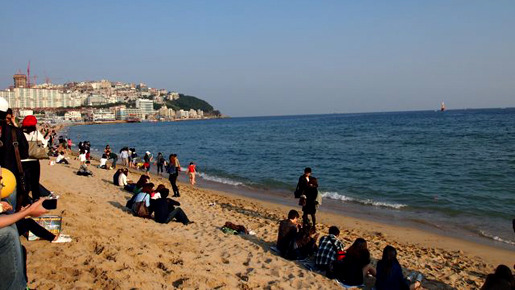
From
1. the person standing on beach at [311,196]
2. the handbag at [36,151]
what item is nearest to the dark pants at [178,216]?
the person standing on beach at [311,196]

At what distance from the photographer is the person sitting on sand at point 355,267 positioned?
630 cm

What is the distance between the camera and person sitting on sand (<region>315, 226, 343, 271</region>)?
6664 millimetres

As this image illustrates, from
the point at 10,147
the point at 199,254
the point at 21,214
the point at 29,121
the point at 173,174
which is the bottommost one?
the point at 199,254

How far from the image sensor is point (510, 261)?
8.87m

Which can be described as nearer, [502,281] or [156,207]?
[502,281]

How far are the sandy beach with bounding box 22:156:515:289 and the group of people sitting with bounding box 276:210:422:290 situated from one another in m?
0.23

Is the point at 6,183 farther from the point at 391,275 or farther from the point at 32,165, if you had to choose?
the point at 391,275

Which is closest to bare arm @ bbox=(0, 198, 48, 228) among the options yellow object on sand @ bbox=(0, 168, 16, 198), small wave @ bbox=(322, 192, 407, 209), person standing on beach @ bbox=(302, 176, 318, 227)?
yellow object on sand @ bbox=(0, 168, 16, 198)

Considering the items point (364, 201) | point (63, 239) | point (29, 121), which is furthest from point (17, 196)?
point (364, 201)

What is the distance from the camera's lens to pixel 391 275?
5.80 m

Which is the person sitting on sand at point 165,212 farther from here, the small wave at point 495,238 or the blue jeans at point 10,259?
the small wave at point 495,238

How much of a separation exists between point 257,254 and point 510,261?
241 inches

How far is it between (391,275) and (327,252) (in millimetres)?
1238

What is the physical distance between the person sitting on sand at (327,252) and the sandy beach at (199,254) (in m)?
0.22
